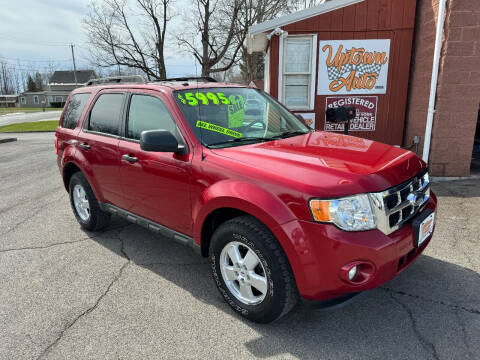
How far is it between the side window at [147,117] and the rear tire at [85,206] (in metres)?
1.21

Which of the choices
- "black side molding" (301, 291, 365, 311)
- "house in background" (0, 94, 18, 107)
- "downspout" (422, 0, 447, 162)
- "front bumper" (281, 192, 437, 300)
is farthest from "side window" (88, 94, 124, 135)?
"house in background" (0, 94, 18, 107)

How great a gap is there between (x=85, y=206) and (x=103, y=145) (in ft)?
3.73

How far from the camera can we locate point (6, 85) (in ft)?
312

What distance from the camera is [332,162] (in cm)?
249

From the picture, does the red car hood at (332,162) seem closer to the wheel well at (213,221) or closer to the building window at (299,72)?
the wheel well at (213,221)

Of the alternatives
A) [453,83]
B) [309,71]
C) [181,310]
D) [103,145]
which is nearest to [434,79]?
[453,83]

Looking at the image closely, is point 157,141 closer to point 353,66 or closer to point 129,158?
point 129,158

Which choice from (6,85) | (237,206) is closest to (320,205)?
(237,206)

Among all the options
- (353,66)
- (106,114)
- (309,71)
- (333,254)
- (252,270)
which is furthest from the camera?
(309,71)

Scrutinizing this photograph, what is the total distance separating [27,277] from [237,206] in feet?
8.05

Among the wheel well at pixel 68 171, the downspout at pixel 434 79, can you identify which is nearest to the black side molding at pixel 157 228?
the wheel well at pixel 68 171

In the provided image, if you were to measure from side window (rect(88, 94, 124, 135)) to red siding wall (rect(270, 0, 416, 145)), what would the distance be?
177 inches

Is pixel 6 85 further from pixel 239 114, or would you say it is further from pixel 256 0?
pixel 239 114

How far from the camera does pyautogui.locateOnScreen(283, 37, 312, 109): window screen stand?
7547 millimetres
